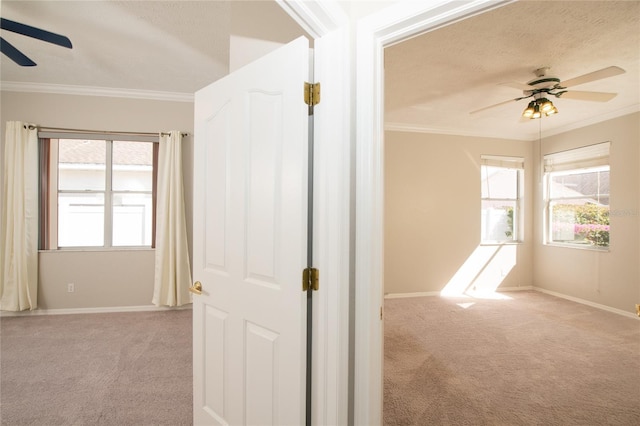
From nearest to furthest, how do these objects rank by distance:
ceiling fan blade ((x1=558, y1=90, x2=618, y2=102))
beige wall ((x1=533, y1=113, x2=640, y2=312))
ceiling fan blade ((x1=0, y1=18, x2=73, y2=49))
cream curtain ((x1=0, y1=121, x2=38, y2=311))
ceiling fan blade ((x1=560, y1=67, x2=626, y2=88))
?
ceiling fan blade ((x1=0, y1=18, x2=73, y2=49))
ceiling fan blade ((x1=560, y1=67, x2=626, y2=88))
ceiling fan blade ((x1=558, y1=90, x2=618, y2=102))
cream curtain ((x1=0, y1=121, x2=38, y2=311))
beige wall ((x1=533, y1=113, x2=640, y2=312))

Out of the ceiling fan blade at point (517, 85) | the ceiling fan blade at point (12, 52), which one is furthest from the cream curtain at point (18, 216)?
the ceiling fan blade at point (517, 85)

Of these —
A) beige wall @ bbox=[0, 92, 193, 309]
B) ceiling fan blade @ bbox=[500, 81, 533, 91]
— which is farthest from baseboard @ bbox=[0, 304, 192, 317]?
ceiling fan blade @ bbox=[500, 81, 533, 91]

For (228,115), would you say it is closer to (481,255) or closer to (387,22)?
(387,22)

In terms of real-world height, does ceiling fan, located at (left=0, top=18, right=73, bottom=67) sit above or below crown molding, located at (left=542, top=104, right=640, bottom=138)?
below

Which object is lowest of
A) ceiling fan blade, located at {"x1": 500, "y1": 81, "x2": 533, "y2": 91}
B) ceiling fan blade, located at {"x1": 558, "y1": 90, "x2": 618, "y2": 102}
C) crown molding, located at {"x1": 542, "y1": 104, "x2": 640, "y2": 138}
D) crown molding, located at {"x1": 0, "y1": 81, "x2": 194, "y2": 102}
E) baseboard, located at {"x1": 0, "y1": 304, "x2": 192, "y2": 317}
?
baseboard, located at {"x1": 0, "y1": 304, "x2": 192, "y2": 317}

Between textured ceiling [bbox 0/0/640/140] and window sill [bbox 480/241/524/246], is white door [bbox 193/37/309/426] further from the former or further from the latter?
window sill [bbox 480/241/524/246]

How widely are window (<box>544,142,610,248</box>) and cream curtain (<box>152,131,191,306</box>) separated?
564 cm

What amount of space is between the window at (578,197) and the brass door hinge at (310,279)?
5079mm

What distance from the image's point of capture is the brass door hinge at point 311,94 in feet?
4.41

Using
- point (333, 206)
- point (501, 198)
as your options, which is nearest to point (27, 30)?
point (333, 206)

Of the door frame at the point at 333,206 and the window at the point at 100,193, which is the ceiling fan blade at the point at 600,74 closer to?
the door frame at the point at 333,206

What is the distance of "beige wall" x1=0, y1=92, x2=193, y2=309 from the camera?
12.8ft

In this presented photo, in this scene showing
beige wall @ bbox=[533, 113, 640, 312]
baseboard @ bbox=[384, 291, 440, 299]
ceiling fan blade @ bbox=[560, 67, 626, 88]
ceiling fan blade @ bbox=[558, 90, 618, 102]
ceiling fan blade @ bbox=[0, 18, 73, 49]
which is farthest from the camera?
baseboard @ bbox=[384, 291, 440, 299]

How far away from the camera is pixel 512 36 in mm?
2623
